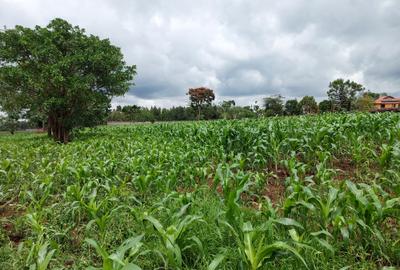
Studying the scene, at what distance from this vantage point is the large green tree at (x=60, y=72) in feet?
43.5

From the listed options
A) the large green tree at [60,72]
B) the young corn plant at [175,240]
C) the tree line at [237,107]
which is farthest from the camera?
the tree line at [237,107]

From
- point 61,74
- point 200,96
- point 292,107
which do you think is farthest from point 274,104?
point 61,74

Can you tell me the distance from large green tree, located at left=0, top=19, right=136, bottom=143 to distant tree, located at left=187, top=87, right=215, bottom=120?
160 ft

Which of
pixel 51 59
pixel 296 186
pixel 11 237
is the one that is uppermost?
pixel 51 59

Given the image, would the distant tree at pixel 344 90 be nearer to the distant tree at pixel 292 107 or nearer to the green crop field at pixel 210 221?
the distant tree at pixel 292 107

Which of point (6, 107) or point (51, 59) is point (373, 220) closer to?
point (51, 59)

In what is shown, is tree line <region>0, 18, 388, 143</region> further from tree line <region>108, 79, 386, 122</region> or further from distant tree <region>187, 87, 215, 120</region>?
distant tree <region>187, 87, 215, 120</region>

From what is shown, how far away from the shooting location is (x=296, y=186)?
2.83 m

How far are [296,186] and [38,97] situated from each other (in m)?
14.3

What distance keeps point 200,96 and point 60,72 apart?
52.5 metres

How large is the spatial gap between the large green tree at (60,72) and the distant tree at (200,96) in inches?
1922

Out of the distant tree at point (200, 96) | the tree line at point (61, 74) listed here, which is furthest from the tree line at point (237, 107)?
the tree line at point (61, 74)

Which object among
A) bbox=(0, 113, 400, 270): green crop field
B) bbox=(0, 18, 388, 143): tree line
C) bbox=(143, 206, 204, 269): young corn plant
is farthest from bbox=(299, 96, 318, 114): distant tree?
bbox=(143, 206, 204, 269): young corn plant

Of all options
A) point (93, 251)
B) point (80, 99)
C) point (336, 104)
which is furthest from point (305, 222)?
point (336, 104)
